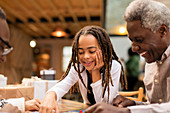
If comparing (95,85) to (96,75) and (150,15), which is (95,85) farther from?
(150,15)

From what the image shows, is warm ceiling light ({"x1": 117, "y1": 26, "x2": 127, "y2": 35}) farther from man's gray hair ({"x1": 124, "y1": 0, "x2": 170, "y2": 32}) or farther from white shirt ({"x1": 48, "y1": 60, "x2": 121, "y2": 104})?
man's gray hair ({"x1": 124, "y1": 0, "x2": 170, "y2": 32})

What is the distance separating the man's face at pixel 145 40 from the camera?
73 centimetres

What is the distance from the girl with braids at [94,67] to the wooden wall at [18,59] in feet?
21.3

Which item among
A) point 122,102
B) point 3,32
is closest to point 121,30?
point 122,102

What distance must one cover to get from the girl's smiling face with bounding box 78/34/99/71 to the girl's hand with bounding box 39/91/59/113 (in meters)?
0.27

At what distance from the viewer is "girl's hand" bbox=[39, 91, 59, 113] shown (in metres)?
0.90

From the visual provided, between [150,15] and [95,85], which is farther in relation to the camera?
[95,85]

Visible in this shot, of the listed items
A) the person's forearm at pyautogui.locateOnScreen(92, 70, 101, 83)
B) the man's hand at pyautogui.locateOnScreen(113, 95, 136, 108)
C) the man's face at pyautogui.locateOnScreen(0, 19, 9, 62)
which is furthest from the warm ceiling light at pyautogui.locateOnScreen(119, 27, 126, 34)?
the man's face at pyautogui.locateOnScreen(0, 19, 9, 62)

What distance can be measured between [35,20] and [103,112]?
6840mm

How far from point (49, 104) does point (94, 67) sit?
32 cm

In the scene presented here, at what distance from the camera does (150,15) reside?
73 centimetres

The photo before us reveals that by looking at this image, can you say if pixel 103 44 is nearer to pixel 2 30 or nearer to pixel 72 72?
pixel 72 72

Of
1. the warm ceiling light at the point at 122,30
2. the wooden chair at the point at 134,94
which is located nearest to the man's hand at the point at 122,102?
the wooden chair at the point at 134,94

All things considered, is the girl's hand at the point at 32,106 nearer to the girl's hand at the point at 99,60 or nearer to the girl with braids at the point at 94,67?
the girl with braids at the point at 94,67
